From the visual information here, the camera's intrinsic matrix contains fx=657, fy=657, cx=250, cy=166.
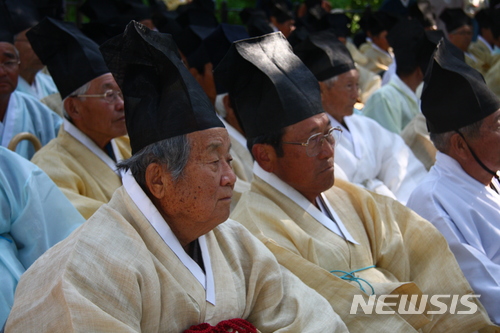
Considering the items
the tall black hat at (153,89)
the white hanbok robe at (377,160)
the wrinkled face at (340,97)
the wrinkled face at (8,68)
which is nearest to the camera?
the tall black hat at (153,89)

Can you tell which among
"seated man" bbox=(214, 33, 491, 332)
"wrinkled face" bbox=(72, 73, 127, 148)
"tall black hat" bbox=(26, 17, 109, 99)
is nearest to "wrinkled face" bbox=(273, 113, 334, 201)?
"seated man" bbox=(214, 33, 491, 332)

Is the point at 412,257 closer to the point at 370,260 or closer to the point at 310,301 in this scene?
the point at 370,260

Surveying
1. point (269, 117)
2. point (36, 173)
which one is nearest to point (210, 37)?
point (269, 117)

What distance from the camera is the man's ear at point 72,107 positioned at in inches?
158

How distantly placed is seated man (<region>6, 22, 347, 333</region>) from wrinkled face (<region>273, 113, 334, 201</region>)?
71 centimetres

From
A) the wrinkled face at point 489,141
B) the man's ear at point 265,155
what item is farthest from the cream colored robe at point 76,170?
the wrinkled face at point 489,141

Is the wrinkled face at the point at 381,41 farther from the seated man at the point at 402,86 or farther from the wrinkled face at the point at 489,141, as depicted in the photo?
the wrinkled face at the point at 489,141

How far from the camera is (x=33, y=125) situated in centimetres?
466

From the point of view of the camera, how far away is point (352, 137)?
5.04 meters

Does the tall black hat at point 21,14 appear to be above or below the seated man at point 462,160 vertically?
below

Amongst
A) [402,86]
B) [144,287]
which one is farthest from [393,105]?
[144,287]

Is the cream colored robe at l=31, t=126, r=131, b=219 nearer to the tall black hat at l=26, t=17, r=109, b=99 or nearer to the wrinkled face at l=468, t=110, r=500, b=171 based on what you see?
the tall black hat at l=26, t=17, r=109, b=99

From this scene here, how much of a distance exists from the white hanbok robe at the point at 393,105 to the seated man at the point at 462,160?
8.25ft

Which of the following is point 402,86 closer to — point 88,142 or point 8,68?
point 88,142
